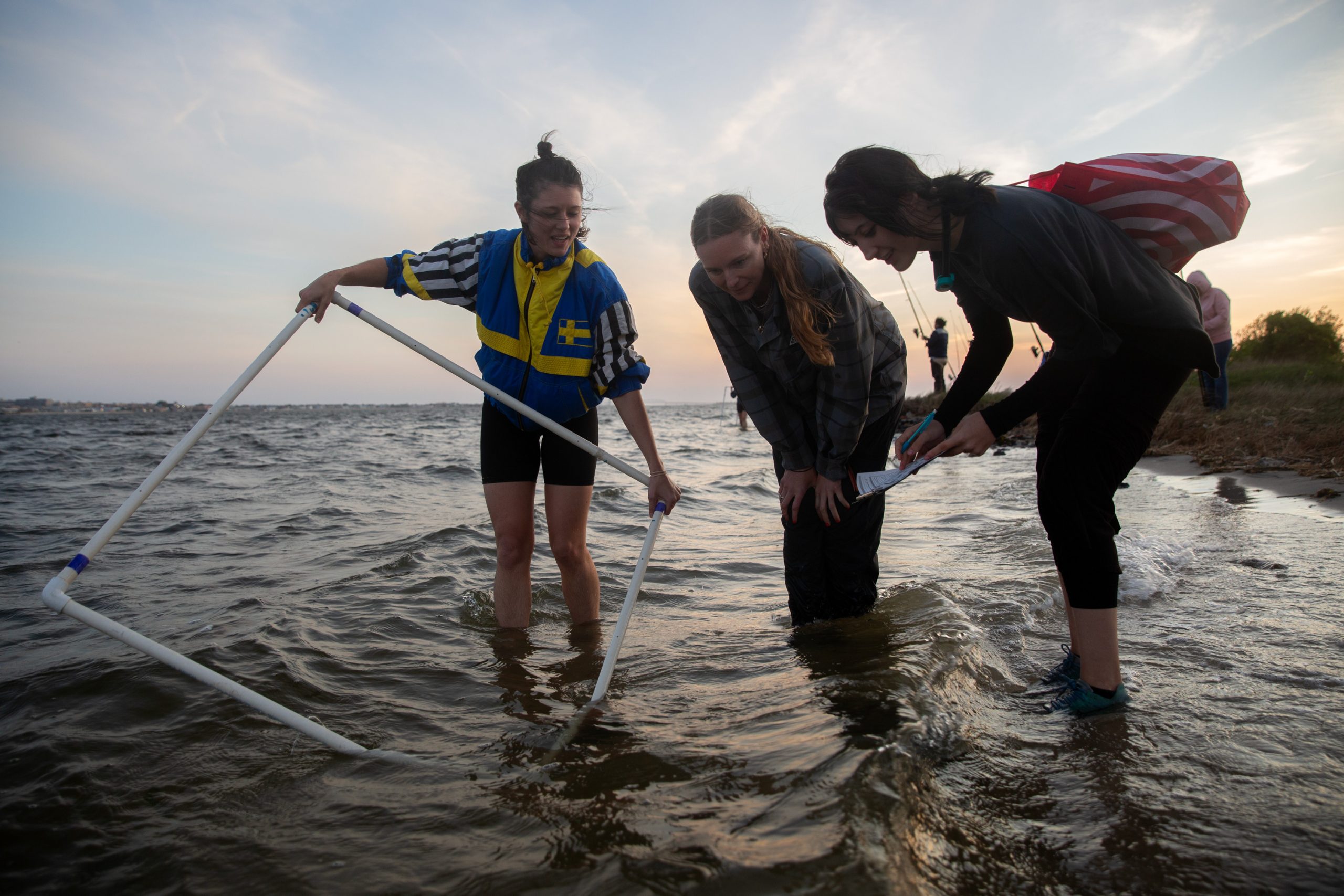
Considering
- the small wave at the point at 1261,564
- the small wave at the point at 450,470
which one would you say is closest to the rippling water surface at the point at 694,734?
the small wave at the point at 1261,564

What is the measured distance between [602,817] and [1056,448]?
175 cm

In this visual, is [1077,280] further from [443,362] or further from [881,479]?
[443,362]

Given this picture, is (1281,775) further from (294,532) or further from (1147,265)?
(294,532)

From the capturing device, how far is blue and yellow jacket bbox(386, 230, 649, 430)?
3.19 meters

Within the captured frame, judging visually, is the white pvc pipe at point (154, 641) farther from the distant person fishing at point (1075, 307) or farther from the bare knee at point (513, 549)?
the distant person fishing at point (1075, 307)

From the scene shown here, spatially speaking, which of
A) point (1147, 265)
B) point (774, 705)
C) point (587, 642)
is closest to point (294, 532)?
point (587, 642)

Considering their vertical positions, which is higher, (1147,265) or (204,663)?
(1147,265)

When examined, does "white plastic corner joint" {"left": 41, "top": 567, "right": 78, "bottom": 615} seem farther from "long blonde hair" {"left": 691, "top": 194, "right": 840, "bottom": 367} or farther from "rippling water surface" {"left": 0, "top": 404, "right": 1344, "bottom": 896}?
"long blonde hair" {"left": 691, "top": 194, "right": 840, "bottom": 367}

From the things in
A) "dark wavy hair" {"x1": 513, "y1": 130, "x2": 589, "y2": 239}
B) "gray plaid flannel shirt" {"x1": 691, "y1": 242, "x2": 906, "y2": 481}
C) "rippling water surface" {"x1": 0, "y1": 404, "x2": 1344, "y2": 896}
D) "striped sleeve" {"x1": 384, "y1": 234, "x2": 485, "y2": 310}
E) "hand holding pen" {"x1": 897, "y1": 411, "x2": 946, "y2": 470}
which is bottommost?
"rippling water surface" {"x1": 0, "y1": 404, "x2": 1344, "y2": 896}

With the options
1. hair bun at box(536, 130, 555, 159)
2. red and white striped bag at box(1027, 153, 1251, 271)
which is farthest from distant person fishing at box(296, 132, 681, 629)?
red and white striped bag at box(1027, 153, 1251, 271)

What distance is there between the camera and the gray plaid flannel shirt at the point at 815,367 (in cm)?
281

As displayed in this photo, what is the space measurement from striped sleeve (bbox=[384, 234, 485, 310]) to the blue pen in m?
2.00

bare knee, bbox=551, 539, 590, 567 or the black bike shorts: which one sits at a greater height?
the black bike shorts

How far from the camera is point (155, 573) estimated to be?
502 cm
